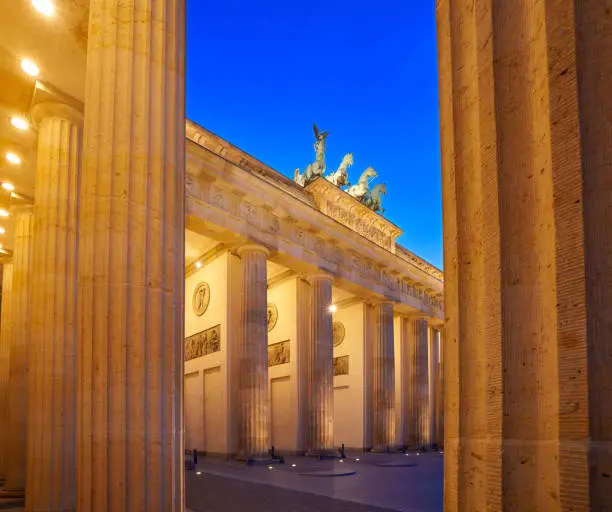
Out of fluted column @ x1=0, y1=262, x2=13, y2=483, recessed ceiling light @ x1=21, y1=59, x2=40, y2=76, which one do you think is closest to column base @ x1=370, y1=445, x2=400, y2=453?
fluted column @ x1=0, y1=262, x2=13, y2=483

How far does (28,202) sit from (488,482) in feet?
53.7

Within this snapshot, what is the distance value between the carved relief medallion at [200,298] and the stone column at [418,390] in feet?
55.3

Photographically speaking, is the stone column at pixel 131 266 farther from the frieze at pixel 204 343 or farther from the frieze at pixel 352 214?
the frieze at pixel 352 214

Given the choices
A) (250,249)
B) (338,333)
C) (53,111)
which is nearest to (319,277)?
(250,249)

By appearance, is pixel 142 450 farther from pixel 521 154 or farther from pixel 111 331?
pixel 521 154

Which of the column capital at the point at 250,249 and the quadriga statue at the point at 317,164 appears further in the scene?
the quadriga statue at the point at 317,164

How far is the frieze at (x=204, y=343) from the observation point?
2808cm

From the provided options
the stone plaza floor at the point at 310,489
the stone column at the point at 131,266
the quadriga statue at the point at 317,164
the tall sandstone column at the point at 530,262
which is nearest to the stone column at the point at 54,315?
the stone plaza floor at the point at 310,489

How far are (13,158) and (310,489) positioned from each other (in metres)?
11.3

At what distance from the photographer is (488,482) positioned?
2.67m

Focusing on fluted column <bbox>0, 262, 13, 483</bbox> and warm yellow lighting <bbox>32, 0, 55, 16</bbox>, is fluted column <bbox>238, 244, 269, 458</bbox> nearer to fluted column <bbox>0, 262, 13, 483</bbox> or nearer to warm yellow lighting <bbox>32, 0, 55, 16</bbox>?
fluted column <bbox>0, 262, 13, 483</bbox>

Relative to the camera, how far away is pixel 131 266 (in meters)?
6.59

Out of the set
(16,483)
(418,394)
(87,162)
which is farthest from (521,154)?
(418,394)

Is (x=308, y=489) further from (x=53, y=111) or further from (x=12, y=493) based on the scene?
(x=53, y=111)
